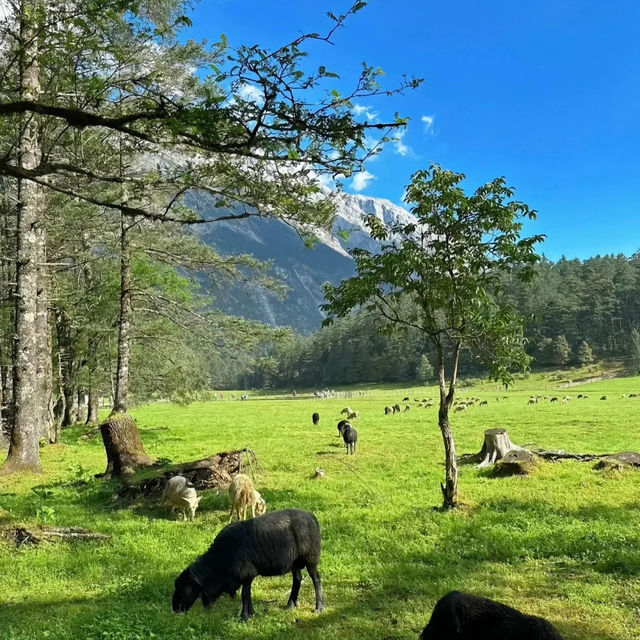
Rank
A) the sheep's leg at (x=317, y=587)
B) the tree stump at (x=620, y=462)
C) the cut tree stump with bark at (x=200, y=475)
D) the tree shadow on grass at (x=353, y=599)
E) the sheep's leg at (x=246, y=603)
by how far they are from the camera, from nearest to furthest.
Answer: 1. the tree shadow on grass at (x=353, y=599)
2. the sheep's leg at (x=246, y=603)
3. the sheep's leg at (x=317, y=587)
4. the cut tree stump with bark at (x=200, y=475)
5. the tree stump at (x=620, y=462)

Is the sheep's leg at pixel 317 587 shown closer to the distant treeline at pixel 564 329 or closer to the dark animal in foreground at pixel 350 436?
the dark animal in foreground at pixel 350 436

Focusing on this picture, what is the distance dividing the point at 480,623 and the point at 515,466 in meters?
11.4

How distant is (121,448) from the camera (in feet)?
50.0

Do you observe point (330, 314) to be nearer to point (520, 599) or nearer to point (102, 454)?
point (520, 599)

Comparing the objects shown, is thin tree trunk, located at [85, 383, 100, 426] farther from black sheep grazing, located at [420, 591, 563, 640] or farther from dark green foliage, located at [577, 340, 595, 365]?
dark green foliage, located at [577, 340, 595, 365]

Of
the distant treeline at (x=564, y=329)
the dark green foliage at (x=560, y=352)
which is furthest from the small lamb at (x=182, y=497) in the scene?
the dark green foliage at (x=560, y=352)

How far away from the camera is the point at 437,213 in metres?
11.8

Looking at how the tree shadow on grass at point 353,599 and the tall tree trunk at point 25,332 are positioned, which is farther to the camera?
the tall tree trunk at point 25,332

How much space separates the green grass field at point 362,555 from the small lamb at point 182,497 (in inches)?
11.4

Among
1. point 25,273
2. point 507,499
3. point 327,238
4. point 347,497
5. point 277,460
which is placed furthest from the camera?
point 277,460

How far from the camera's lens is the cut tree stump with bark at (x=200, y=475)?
13.0 metres

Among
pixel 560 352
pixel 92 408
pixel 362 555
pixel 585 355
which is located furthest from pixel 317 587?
pixel 585 355

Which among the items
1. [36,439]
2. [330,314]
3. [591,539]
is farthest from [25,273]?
[591,539]

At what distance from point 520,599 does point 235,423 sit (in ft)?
97.1
